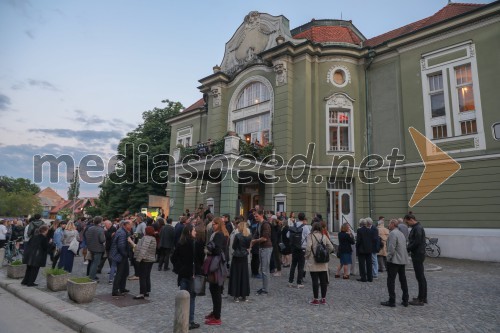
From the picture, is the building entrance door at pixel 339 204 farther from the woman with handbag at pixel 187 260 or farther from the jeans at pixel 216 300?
the woman with handbag at pixel 187 260

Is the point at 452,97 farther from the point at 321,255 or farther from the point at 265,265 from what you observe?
the point at 265,265

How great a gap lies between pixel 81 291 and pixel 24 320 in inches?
44.5

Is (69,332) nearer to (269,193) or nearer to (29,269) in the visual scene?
(29,269)

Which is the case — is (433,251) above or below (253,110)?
below

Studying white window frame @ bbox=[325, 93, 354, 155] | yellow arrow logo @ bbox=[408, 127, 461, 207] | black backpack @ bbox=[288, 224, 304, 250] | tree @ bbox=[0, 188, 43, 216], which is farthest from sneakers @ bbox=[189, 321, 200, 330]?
tree @ bbox=[0, 188, 43, 216]

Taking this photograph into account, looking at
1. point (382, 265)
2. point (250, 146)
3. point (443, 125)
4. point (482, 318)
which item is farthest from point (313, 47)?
point (482, 318)

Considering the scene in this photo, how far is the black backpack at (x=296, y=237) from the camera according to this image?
886 cm

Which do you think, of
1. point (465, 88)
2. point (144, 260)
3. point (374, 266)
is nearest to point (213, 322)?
point (144, 260)

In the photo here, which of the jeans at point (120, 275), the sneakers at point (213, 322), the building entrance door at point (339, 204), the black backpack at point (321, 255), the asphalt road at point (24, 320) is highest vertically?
the building entrance door at point (339, 204)

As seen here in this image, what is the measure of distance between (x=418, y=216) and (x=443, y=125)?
480cm

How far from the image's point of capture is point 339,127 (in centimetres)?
1905

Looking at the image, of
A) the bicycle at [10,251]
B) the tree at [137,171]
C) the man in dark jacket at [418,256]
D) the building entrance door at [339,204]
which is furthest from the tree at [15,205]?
the man in dark jacket at [418,256]

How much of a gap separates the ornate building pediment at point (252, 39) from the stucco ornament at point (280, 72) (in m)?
1.78

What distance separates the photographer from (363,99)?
19172 mm
